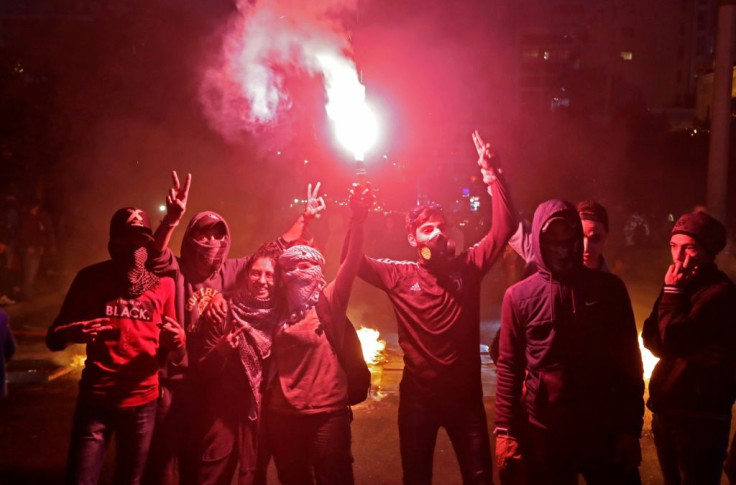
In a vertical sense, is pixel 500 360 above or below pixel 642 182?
below

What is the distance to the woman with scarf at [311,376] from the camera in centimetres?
393

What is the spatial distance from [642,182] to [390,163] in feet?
105

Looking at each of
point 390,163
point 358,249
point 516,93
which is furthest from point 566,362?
point 516,93

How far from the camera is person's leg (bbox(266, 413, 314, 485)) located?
394cm

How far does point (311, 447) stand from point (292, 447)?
12 cm

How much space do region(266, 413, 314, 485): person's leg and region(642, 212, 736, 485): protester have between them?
2220 mm

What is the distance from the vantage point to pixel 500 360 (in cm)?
380

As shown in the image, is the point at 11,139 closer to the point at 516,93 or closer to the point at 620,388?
the point at 620,388

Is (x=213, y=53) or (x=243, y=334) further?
(x=213, y=53)

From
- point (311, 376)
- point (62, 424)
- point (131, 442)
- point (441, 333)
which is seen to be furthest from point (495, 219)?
point (62, 424)

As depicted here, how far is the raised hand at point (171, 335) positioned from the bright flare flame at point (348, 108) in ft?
5.37

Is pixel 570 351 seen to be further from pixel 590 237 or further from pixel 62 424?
pixel 62 424

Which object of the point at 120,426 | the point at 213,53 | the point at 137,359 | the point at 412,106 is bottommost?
the point at 120,426

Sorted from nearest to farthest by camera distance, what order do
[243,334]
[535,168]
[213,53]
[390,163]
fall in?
[243,334], [213,53], [535,168], [390,163]
